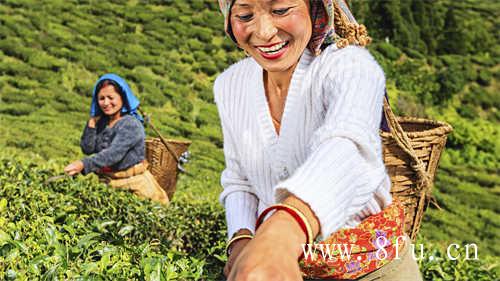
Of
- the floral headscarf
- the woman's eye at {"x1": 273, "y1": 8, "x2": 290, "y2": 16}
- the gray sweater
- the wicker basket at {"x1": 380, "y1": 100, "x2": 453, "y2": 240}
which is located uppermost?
the woman's eye at {"x1": 273, "y1": 8, "x2": 290, "y2": 16}

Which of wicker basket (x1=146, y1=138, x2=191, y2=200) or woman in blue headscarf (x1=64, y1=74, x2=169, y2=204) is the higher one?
woman in blue headscarf (x1=64, y1=74, x2=169, y2=204)

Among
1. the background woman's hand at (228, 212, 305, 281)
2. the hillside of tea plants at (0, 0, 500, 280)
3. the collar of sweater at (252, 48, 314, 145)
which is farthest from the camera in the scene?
the hillside of tea plants at (0, 0, 500, 280)

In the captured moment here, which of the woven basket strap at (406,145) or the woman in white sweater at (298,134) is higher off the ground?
the woman in white sweater at (298,134)

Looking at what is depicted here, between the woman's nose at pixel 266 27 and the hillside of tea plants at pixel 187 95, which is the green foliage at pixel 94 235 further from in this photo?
the woman's nose at pixel 266 27

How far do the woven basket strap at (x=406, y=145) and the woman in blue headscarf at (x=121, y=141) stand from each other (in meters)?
3.05

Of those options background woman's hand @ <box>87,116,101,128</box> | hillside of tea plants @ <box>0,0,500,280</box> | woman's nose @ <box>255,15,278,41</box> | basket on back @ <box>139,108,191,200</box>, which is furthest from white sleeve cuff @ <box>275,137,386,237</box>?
basket on back @ <box>139,108,191,200</box>

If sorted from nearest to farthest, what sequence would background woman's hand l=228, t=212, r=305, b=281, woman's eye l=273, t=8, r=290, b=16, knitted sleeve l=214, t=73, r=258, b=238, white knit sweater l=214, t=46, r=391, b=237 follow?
background woman's hand l=228, t=212, r=305, b=281, white knit sweater l=214, t=46, r=391, b=237, woman's eye l=273, t=8, r=290, b=16, knitted sleeve l=214, t=73, r=258, b=238

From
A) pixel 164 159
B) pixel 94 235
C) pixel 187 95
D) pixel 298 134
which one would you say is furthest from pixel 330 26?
pixel 187 95

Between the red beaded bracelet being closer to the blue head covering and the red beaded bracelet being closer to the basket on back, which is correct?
the blue head covering

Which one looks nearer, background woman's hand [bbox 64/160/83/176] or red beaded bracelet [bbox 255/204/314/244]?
red beaded bracelet [bbox 255/204/314/244]

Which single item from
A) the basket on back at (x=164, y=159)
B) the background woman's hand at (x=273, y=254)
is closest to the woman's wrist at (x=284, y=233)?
the background woman's hand at (x=273, y=254)

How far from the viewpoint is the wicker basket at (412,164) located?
7.72ft

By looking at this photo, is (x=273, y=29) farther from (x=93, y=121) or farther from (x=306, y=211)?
(x=93, y=121)

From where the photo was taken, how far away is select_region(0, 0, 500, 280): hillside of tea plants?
379 cm
